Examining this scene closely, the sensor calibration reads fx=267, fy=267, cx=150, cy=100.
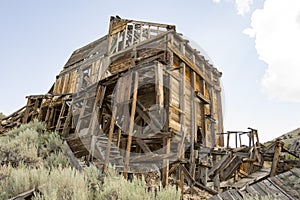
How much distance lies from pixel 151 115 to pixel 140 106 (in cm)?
80

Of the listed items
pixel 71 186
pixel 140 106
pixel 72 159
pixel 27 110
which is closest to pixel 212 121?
pixel 140 106

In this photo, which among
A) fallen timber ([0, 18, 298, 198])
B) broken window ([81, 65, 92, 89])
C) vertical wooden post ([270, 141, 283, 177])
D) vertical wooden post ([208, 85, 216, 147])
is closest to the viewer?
vertical wooden post ([270, 141, 283, 177])

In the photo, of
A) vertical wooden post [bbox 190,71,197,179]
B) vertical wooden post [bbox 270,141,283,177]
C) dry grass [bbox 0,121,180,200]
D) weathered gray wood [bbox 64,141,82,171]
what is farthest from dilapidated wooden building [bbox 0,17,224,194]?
vertical wooden post [bbox 270,141,283,177]

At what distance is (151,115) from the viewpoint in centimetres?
1142

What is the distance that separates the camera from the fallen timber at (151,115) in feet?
32.6

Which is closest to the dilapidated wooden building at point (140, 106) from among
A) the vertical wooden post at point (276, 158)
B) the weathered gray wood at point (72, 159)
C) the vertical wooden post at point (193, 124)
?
the vertical wooden post at point (193, 124)

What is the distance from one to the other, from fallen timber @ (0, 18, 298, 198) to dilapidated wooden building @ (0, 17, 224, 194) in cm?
4

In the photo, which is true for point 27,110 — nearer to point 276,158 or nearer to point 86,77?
point 86,77

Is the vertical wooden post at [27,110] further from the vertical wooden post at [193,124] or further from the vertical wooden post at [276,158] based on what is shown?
the vertical wooden post at [276,158]

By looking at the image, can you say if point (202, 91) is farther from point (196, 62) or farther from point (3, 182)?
point (3, 182)

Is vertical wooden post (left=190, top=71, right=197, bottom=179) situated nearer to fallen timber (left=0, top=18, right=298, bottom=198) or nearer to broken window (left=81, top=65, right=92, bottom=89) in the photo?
fallen timber (left=0, top=18, right=298, bottom=198)

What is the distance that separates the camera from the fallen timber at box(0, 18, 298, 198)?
9.95 meters

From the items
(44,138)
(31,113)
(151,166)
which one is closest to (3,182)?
(151,166)

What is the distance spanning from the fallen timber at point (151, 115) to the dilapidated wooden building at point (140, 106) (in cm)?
4
